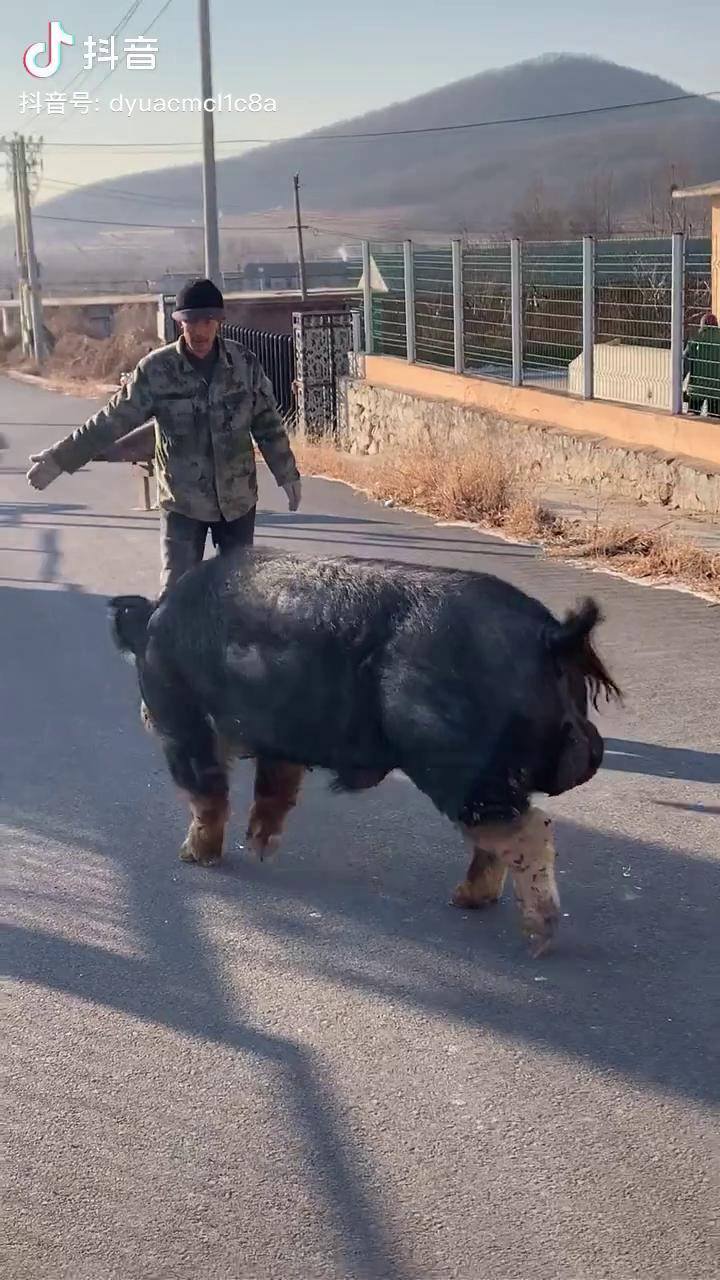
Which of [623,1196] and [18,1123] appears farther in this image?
[18,1123]

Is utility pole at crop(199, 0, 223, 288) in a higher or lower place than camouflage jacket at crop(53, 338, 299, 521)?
higher

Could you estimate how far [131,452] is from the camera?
26.3ft

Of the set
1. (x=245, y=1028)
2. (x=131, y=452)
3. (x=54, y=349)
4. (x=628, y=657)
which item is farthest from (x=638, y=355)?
(x=54, y=349)

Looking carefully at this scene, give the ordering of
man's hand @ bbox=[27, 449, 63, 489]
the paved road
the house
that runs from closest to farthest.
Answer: the paved road → man's hand @ bbox=[27, 449, 63, 489] → the house

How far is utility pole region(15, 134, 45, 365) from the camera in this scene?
5100 cm

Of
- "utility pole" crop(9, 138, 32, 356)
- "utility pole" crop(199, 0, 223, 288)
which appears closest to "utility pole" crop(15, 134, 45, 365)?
"utility pole" crop(9, 138, 32, 356)

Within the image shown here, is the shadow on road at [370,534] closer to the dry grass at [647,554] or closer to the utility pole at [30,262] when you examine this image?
the dry grass at [647,554]

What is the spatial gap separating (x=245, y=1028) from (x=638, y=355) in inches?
439

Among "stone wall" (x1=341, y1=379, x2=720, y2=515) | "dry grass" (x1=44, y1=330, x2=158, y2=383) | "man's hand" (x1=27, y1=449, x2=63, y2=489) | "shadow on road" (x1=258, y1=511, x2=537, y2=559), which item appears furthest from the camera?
"dry grass" (x1=44, y1=330, x2=158, y2=383)

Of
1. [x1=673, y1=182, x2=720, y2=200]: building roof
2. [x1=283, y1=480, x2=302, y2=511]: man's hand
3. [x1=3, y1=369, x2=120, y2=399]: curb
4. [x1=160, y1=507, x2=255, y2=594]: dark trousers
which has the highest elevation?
[x1=673, y1=182, x2=720, y2=200]: building roof

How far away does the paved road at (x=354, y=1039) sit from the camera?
10.9 feet

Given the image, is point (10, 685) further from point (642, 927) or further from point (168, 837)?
point (642, 927)

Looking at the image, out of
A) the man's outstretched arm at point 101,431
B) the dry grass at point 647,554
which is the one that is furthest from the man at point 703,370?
the man's outstretched arm at point 101,431

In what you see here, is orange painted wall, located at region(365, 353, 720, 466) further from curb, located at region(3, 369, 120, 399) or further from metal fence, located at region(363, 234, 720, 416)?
curb, located at region(3, 369, 120, 399)
